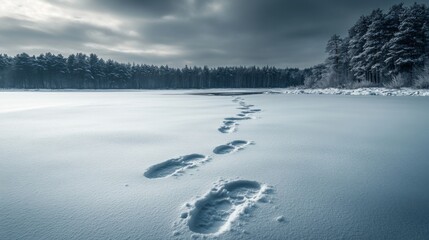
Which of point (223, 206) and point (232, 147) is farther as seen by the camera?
point (232, 147)

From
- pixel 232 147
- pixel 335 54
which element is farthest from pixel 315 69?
pixel 232 147

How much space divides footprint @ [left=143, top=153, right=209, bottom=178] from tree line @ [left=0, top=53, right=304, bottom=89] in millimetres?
70318

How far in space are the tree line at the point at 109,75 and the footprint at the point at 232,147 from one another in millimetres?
70012

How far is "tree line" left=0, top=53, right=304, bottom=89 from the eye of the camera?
192 ft

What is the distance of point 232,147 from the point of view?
309 centimetres

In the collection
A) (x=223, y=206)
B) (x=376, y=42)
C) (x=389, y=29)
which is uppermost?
(x=389, y=29)

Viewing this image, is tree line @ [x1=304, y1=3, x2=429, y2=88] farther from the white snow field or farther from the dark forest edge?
the white snow field

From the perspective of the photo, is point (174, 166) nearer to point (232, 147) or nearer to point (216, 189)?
point (216, 189)

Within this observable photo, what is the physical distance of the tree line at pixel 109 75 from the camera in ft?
192

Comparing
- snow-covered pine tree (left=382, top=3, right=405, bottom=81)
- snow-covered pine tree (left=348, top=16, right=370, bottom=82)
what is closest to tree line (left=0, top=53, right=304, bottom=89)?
snow-covered pine tree (left=348, top=16, right=370, bottom=82)

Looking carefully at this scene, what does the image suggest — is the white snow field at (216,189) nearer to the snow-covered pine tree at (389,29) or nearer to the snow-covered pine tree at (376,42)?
the snow-covered pine tree at (389,29)

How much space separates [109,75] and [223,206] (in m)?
74.9

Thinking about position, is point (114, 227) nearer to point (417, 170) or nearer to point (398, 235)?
point (398, 235)

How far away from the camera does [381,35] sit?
2680 centimetres
